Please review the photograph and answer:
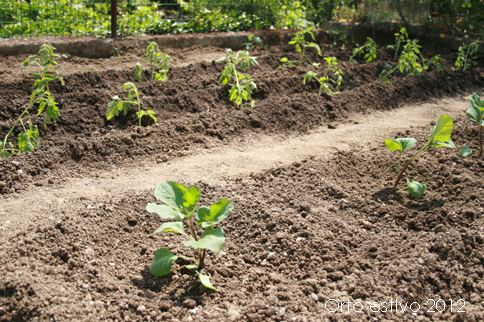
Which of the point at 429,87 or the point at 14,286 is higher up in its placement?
the point at 429,87

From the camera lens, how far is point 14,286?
202 centimetres

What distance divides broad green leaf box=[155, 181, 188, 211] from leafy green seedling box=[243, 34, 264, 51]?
4.88 m

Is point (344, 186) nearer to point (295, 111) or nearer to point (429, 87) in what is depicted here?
point (295, 111)

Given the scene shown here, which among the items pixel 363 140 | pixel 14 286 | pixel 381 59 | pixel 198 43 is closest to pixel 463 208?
pixel 363 140

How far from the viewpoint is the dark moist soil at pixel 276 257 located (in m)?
2.01

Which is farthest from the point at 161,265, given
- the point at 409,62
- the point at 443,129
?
the point at 409,62

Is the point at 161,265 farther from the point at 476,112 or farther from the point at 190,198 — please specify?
the point at 476,112

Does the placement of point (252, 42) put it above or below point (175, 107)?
above

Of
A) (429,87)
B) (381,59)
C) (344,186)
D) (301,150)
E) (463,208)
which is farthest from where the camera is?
(381,59)

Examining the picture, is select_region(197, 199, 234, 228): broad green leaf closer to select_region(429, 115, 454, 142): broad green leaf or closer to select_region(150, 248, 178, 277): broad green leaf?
select_region(150, 248, 178, 277): broad green leaf

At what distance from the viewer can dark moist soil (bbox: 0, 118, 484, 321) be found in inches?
79.1

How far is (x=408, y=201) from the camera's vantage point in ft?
9.46

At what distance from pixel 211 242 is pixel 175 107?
105 inches

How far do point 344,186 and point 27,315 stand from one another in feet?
7.04
